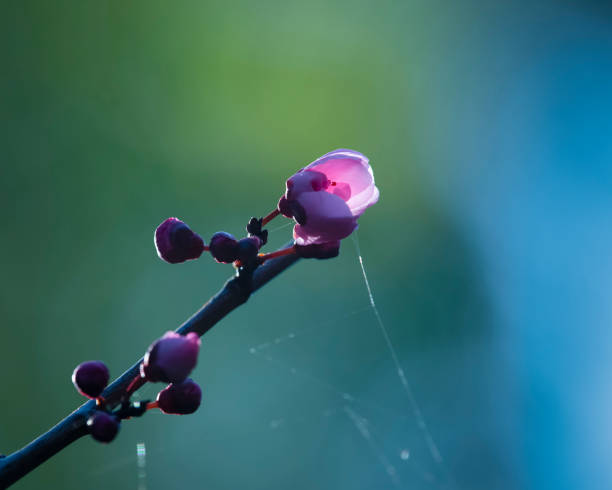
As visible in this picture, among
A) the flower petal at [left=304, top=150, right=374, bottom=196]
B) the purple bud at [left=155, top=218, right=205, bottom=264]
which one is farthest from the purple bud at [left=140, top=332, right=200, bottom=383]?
the flower petal at [left=304, top=150, right=374, bottom=196]

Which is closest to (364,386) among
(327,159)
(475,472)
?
(475,472)

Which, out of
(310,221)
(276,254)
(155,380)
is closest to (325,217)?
(310,221)

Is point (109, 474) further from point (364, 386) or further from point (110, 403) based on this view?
point (110, 403)

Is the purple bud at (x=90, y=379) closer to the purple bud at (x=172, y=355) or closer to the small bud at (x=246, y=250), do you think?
the purple bud at (x=172, y=355)

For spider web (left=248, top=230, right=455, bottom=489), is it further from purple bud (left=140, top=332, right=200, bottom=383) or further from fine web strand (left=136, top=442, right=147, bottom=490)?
purple bud (left=140, top=332, right=200, bottom=383)

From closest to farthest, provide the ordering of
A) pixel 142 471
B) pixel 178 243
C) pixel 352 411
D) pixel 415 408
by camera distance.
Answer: pixel 178 243 → pixel 142 471 → pixel 415 408 → pixel 352 411

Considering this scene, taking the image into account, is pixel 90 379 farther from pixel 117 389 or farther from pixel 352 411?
pixel 352 411
